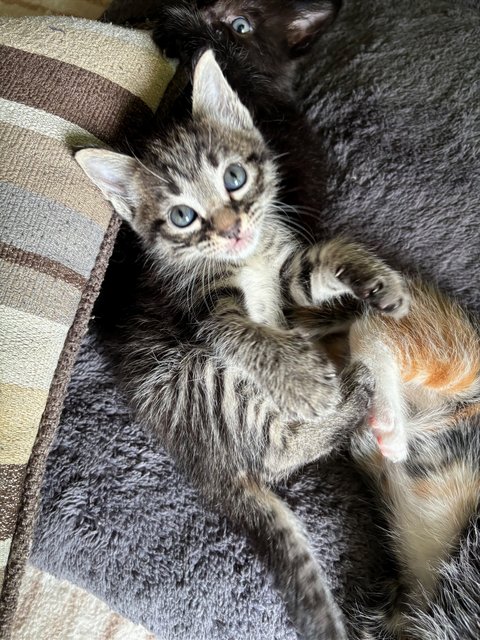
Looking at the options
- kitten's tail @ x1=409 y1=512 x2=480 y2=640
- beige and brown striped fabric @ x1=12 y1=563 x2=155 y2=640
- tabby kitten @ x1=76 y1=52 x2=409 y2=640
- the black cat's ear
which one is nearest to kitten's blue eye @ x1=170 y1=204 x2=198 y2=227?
tabby kitten @ x1=76 y1=52 x2=409 y2=640

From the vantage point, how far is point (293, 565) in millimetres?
1188

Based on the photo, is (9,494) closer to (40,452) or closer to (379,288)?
(40,452)

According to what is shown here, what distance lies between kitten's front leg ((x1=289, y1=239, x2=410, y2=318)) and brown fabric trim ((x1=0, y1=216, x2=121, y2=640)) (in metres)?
0.45

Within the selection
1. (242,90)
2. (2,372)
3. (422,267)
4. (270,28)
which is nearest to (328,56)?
(270,28)

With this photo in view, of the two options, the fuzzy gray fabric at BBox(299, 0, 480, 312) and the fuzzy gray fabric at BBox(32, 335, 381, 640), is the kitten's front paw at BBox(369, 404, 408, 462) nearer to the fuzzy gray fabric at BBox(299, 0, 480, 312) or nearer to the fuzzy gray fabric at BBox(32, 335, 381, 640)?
the fuzzy gray fabric at BBox(32, 335, 381, 640)

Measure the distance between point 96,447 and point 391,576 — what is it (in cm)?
72

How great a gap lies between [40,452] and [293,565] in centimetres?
55

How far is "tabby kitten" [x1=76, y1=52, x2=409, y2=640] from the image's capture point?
120cm

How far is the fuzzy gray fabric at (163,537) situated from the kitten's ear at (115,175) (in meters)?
0.48

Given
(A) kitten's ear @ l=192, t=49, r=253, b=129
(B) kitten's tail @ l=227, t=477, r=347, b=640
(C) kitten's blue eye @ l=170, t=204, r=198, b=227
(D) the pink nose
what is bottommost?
(B) kitten's tail @ l=227, t=477, r=347, b=640

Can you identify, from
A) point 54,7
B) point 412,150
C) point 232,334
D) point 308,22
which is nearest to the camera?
point 232,334

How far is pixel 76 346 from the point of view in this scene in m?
1.23

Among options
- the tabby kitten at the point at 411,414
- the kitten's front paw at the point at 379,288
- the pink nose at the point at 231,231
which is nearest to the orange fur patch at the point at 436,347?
the tabby kitten at the point at 411,414

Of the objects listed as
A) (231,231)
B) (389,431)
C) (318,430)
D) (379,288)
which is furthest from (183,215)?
(389,431)
